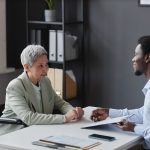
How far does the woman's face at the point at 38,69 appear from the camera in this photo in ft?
9.52

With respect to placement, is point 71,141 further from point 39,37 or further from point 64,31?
point 39,37

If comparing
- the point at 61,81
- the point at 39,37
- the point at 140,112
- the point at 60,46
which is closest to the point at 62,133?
the point at 140,112

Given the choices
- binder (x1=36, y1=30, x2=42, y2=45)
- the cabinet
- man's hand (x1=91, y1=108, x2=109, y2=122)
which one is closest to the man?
man's hand (x1=91, y1=108, x2=109, y2=122)

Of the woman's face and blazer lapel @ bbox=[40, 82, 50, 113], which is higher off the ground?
the woman's face

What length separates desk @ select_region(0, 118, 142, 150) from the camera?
226 cm

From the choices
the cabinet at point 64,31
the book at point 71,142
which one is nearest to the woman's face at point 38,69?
the book at point 71,142

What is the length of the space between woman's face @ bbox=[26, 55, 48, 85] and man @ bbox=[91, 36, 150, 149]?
0.45 metres

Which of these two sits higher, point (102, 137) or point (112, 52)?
point (112, 52)

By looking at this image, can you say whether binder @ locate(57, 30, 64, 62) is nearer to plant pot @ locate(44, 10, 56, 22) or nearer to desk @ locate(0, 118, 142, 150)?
plant pot @ locate(44, 10, 56, 22)

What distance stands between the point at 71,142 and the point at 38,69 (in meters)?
0.77

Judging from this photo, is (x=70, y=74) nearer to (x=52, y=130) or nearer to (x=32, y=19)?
(x=32, y=19)

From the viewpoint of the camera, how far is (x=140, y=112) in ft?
9.35

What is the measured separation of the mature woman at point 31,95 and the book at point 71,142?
346 mm

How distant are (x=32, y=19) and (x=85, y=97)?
3.77 ft
